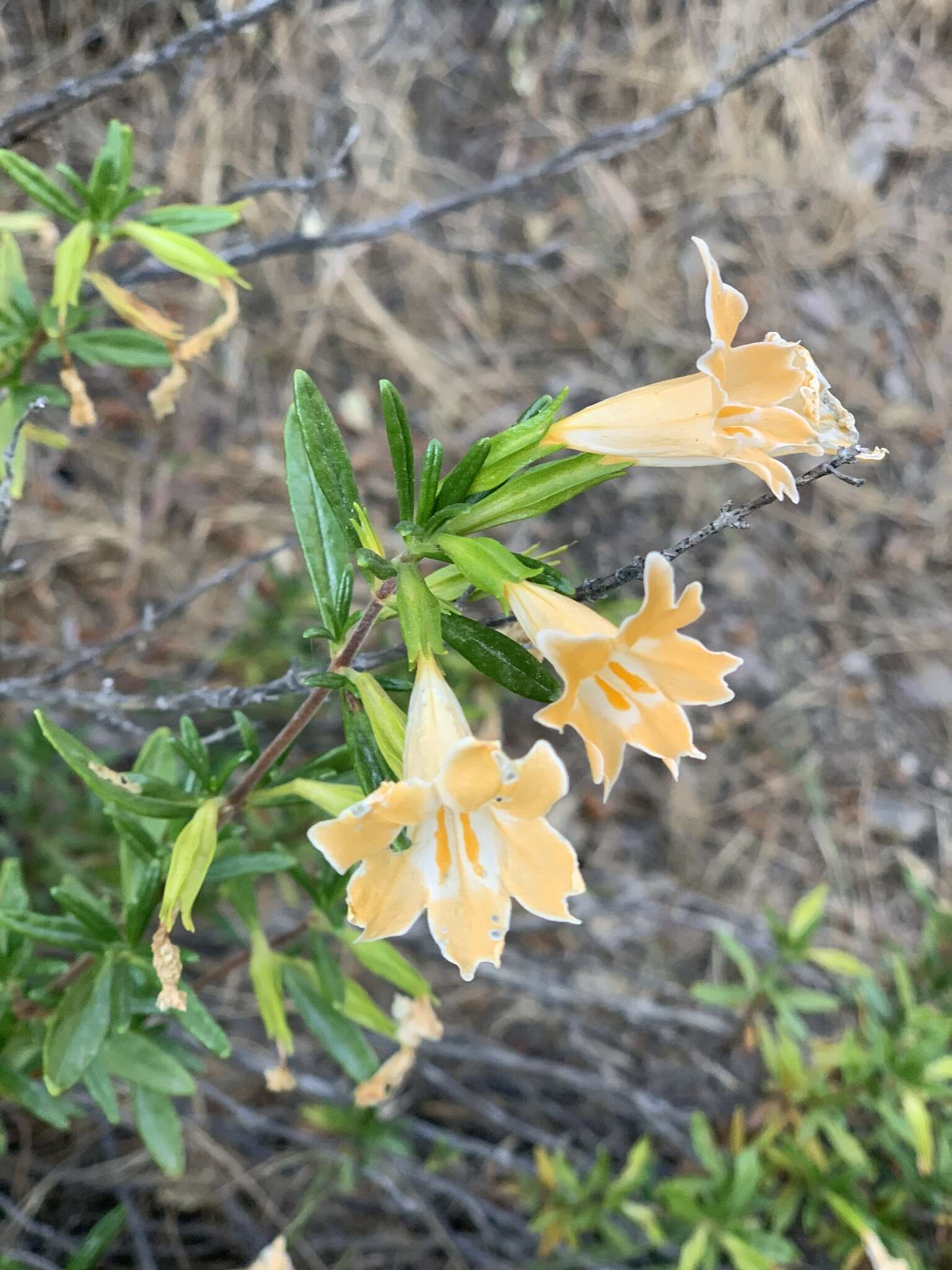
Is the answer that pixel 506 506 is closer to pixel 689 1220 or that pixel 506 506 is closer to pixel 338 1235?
pixel 689 1220

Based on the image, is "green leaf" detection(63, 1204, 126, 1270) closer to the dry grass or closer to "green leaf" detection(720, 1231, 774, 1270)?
the dry grass

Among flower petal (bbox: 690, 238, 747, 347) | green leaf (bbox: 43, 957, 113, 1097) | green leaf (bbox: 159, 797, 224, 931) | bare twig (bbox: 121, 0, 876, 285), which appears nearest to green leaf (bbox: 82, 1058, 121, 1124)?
green leaf (bbox: 43, 957, 113, 1097)

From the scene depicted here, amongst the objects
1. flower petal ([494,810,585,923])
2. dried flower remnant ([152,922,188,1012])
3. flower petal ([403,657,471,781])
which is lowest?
dried flower remnant ([152,922,188,1012])

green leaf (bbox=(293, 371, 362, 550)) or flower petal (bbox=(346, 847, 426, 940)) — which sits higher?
green leaf (bbox=(293, 371, 362, 550))

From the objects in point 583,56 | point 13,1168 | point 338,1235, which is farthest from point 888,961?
point 583,56

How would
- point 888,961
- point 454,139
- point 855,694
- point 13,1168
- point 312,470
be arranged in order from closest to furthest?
point 312,470 → point 13,1168 → point 888,961 → point 855,694 → point 454,139

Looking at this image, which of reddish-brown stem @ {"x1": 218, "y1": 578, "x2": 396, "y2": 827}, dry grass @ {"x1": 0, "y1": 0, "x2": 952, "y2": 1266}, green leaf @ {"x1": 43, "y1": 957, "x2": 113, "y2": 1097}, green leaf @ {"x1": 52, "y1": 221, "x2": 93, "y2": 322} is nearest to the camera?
reddish-brown stem @ {"x1": 218, "y1": 578, "x2": 396, "y2": 827}

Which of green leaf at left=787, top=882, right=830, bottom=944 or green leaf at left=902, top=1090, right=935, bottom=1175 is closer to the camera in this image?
green leaf at left=902, top=1090, right=935, bottom=1175
